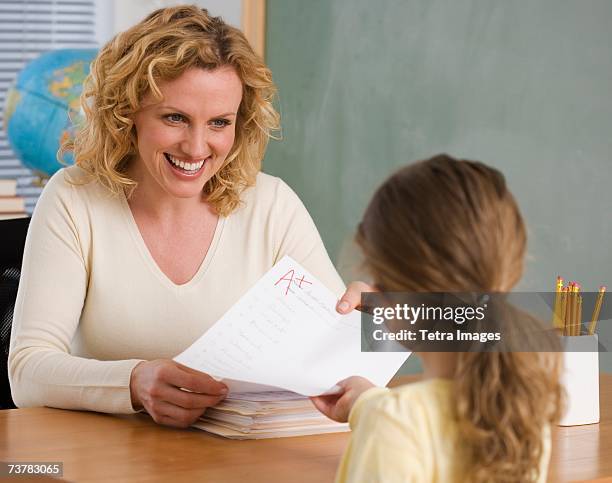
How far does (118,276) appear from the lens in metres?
1.83

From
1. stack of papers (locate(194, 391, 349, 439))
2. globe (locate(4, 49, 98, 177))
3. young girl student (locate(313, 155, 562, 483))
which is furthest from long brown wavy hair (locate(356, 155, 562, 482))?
globe (locate(4, 49, 98, 177))

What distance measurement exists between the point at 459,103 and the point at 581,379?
1.36 meters

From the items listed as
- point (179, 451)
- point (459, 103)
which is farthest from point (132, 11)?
point (179, 451)

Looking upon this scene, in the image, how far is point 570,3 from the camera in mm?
2400

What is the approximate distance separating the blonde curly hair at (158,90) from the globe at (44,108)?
127cm

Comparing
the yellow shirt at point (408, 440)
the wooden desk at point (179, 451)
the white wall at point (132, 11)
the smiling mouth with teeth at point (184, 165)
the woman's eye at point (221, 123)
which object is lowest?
the wooden desk at point (179, 451)

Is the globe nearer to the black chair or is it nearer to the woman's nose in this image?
the black chair

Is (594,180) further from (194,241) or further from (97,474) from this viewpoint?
(97,474)

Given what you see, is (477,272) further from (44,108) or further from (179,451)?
(44,108)

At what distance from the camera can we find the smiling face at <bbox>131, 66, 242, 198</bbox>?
176 centimetres

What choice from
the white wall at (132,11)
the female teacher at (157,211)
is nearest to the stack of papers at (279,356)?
the female teacher at (157,211)

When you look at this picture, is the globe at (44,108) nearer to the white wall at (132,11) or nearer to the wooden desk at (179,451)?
the white wall at (132,11)

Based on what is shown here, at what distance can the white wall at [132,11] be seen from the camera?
3.61 metres

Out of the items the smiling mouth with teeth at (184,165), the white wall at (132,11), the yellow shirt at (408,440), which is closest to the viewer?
the yellow shirt at (408,440)
